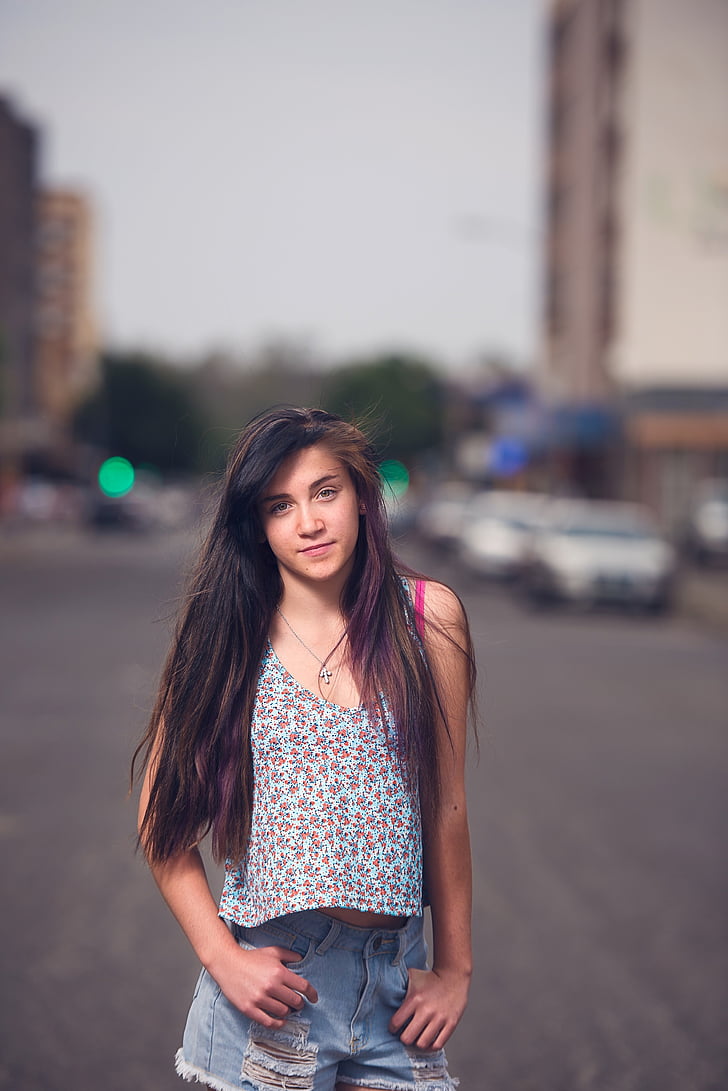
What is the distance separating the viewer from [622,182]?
2010 inches

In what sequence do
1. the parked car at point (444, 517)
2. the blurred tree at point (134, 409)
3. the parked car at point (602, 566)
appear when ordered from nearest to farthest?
the parked car at point (602, 566) → the parked car at point (444, 517) → the blurred tree at point (134, 409)

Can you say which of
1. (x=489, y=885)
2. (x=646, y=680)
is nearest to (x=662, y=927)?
(x=489, y=885)

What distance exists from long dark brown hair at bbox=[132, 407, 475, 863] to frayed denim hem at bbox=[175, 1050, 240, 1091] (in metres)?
0.33

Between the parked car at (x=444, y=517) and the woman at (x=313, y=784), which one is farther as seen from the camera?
the parked car at (x=444, y=517)

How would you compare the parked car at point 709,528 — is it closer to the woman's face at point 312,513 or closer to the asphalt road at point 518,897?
the asphalt road at point 518,897

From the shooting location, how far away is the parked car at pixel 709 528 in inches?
1364

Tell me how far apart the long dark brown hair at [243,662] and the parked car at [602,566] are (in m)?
19.7

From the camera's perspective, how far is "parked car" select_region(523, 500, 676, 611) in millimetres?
21672

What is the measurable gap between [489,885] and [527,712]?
5222 mm

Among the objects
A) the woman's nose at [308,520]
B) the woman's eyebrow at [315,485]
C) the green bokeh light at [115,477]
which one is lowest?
the green bokeh light at [115,477]

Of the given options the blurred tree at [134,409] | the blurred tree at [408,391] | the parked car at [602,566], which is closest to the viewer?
the parked car at [602,566]

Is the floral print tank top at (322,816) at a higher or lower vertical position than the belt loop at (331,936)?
higher

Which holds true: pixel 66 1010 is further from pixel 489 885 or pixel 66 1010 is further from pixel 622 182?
pixel 622 182

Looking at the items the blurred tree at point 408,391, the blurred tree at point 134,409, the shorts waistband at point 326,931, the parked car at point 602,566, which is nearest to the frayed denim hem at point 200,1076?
the shorts waistband at point 326,931
